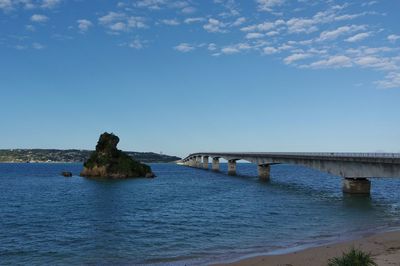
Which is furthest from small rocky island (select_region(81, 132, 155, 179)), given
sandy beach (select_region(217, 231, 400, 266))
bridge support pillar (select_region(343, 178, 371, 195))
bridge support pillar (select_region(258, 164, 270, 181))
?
sandy beach (select_region(217, 231, 400, 266))

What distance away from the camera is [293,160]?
309 feet

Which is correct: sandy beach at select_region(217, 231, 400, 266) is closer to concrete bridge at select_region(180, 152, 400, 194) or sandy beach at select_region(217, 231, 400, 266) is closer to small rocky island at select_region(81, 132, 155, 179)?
concrete bridge at select_region(180, 152, 400, 194)

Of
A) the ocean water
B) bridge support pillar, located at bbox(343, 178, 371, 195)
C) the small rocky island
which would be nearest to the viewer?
the ocean water

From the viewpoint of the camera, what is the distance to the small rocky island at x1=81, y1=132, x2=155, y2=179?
129 m

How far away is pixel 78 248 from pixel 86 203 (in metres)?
31.3

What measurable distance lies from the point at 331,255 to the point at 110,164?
11172cm

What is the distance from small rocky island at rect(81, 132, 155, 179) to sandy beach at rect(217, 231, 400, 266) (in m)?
104

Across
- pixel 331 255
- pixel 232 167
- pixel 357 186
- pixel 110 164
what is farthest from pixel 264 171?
pixel 331 255

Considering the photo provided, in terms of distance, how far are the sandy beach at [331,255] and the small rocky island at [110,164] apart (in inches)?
4101

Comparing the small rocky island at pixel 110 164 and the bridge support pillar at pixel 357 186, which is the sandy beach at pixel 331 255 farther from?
the small rocky island at pixel 110 164

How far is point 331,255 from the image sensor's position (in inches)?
965

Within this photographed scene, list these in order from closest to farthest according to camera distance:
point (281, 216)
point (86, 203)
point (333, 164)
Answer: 1. point (281, 216)
2. point (86, 203)
3. point (333, 164)

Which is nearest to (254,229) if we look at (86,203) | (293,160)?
(86,203)

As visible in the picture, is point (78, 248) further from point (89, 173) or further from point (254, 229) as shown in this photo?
point (89, 173)
